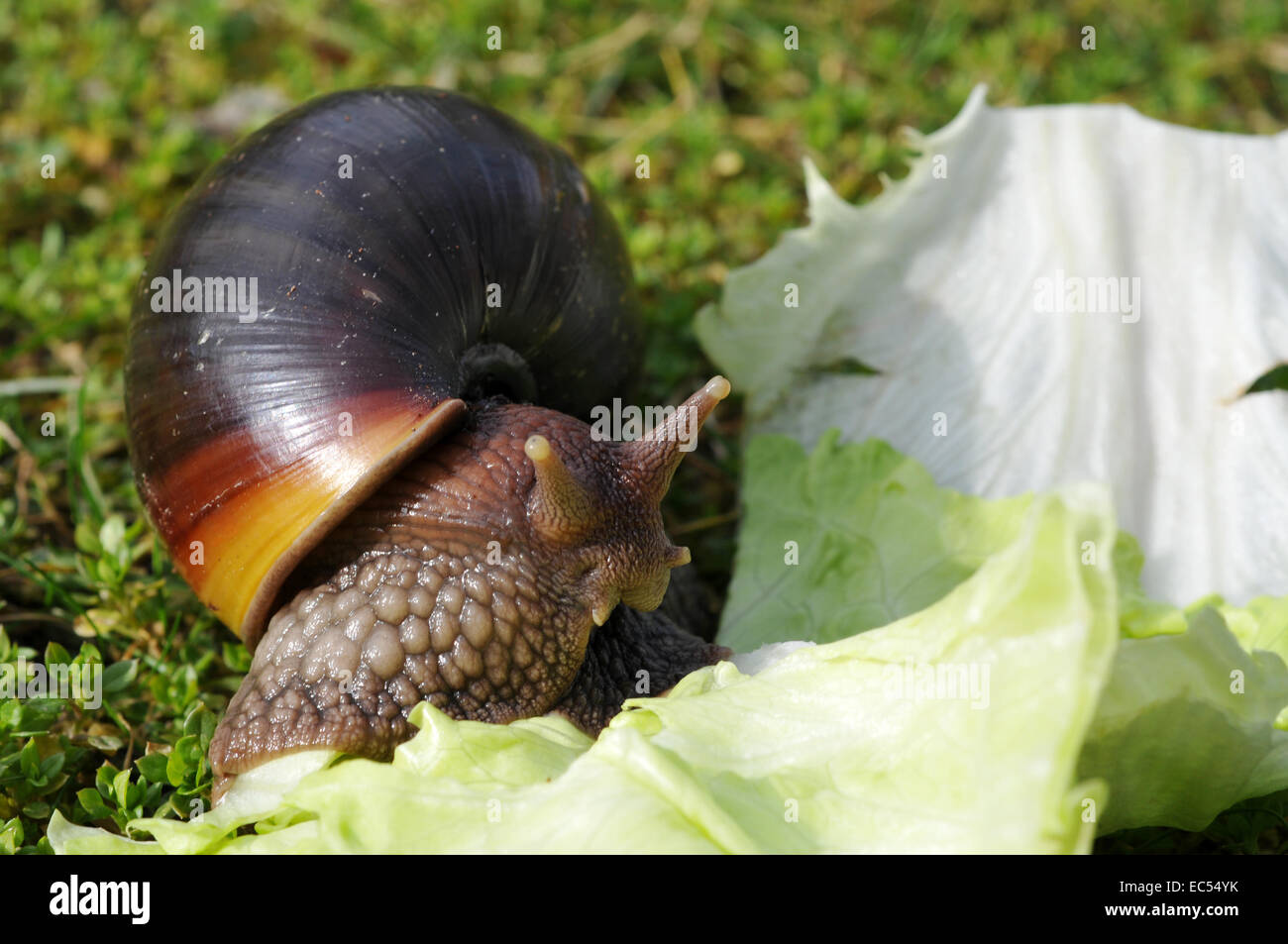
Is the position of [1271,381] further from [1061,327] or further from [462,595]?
[462,595]

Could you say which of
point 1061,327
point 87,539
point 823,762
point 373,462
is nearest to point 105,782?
point 87,539

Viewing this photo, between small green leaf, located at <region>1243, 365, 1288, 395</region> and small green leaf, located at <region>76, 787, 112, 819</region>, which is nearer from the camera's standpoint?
small green leaf, located at <region>76, 787, 112, 819</region>

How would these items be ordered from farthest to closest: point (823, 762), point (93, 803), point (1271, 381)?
point (1271, 381) < point (93, 803) < point (823, 762)

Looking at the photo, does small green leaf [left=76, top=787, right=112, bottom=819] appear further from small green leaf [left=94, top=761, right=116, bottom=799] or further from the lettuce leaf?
the lettuce leaf

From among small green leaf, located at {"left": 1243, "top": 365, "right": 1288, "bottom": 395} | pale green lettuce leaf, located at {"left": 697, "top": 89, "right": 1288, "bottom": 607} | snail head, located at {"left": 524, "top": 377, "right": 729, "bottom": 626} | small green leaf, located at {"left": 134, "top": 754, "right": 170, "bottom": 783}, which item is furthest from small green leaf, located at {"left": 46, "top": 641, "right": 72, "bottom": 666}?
small green leaf, located at {"left": 1243, "top": 365, "right": 1288, "bottom": 395}

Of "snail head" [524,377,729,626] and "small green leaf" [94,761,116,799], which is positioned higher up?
"snail head" [524,377,729,626]

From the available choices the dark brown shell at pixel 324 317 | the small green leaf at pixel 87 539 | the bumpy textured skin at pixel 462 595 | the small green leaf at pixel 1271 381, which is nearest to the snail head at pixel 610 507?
the bumpy textured skin at pixel 462 595

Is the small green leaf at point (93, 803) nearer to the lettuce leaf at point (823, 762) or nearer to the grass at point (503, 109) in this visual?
the lettuce leaf at point (823, 762)
